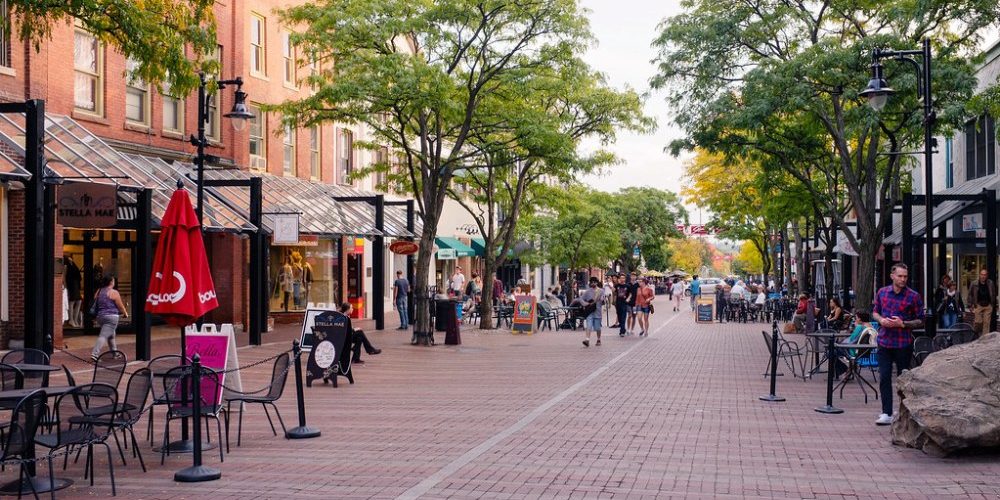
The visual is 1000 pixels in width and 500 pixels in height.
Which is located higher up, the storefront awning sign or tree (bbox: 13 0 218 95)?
tree (bbox: 13 0 218 95)

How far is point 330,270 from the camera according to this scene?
115 feet

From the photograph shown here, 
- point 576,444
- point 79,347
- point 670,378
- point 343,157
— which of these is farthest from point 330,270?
point 576,444

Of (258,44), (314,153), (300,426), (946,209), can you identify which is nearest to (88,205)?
(300,426)

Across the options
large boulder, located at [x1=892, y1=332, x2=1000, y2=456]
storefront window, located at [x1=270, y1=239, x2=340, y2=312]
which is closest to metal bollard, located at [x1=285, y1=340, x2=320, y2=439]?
large boulder, located at [x1=892, y1=332, x2=1000, y2=456]

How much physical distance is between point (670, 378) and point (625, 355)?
496 cm

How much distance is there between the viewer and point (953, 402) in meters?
9.62

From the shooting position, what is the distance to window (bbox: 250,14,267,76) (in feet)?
99.6

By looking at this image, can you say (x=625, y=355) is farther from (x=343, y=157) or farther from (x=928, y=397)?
(x=343, y=157)

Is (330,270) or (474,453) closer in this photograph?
(474,453)

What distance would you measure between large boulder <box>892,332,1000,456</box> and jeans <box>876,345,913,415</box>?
2.53 ft

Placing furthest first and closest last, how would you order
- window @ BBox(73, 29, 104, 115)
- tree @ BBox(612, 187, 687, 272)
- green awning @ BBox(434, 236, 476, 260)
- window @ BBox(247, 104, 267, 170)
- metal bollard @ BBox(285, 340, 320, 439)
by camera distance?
tree @ BBox(612, 187, 687, 272)
green awning @ BBox(434, 236, 476, 260)
window @ BBox(247, 104, 267, 170)
window @ BBox(73, 29, 104, 115)
metal bollard @ BBox(285, 340, 320, 439)

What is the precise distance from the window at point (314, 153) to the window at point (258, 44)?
3933mm

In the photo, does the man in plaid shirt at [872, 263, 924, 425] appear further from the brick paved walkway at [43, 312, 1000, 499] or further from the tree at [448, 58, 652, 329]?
the tree at [448, 58, 652, 329]

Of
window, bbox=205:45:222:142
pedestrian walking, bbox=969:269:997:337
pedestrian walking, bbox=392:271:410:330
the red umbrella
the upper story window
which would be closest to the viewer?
the red umbrella
